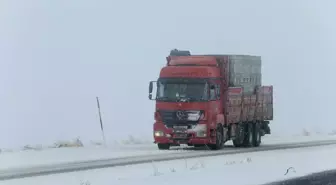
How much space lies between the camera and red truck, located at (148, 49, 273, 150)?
3216 centimetres

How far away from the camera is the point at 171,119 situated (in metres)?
32.3

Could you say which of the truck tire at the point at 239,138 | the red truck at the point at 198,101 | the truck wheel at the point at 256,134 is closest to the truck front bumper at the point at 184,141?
the red truck at the point at 198,101

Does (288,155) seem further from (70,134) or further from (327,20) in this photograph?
(327,20)

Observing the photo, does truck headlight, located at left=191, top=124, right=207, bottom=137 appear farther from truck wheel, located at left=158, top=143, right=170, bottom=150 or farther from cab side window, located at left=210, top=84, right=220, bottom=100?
truck wheel, located at left=158, top=143, right=170, bottom=150

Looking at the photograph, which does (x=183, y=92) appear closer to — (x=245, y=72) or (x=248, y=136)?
(x=245, y=72)

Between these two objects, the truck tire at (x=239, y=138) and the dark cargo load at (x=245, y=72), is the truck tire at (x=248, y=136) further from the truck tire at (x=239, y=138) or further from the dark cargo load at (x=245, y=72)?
the dark cargo load at (x=245, y=72)

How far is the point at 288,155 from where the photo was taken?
2817cm

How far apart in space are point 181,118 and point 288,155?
5.32m

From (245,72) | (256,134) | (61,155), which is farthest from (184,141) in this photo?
(61,155)

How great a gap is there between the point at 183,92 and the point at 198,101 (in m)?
0.65

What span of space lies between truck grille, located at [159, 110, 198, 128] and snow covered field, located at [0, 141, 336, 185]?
513 cm

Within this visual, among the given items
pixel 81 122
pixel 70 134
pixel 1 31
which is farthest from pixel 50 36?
pixel 70 134

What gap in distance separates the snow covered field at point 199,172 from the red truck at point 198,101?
5020mm

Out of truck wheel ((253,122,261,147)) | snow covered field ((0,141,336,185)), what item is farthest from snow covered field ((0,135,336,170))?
truck wheel ((253,122,261,147))
